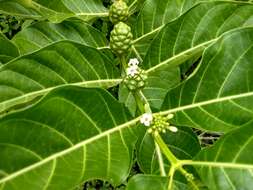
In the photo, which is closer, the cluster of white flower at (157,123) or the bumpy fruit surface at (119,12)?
the cluster of white flower at (157,123)

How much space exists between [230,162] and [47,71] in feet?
1.59

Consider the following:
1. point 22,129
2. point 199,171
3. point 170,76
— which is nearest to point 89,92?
point 22,129

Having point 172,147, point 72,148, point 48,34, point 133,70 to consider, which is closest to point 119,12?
point 48,34

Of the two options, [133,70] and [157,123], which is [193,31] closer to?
[133,70]

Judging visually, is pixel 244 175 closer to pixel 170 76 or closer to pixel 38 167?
pixel 38 167

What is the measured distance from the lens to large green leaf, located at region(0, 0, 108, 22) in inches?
64.5

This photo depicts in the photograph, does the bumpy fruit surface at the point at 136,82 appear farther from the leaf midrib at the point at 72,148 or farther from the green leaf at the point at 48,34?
the green leaf at the point at 48,34

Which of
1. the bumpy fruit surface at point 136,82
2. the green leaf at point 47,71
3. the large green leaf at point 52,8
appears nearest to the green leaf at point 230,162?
the bumpy fruit surface at point 136,82

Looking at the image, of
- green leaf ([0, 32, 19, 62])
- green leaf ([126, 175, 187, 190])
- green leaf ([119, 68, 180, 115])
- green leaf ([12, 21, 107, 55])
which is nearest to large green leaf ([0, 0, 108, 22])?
green leaf ([12, 21, 107, 55])

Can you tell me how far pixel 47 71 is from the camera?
1.30 meters

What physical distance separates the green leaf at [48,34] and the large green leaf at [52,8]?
1.3 inches

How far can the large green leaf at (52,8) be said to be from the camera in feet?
5.38

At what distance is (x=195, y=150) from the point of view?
136 cm

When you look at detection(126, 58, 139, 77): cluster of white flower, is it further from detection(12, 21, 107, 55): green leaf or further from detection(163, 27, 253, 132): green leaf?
detection(12, 21, 107, 55): green leaf
